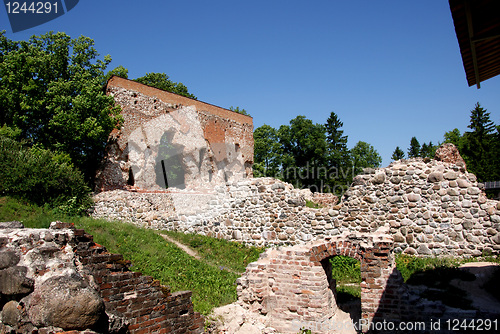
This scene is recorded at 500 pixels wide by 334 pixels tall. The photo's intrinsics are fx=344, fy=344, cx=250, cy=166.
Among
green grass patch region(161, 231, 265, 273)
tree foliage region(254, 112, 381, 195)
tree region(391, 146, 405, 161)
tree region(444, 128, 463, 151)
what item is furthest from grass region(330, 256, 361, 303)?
tree region(391, 146, 405, 161)

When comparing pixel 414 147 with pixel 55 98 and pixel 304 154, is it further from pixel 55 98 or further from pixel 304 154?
pixel 55 98

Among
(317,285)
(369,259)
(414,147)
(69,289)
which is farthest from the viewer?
(414,147)

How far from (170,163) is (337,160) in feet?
64.2

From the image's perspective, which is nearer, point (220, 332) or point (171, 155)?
point (220, 332)

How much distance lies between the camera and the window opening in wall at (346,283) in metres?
7.44

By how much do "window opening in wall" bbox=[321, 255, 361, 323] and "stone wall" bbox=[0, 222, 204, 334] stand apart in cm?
355

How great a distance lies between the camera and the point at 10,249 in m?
4.12

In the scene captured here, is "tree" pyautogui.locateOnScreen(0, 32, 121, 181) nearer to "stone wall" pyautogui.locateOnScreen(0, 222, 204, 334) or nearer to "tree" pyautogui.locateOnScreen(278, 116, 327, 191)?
"stone wall" pyautogui.locateOnScreen(0, 222, 204, 334)

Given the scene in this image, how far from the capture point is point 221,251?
38.7ft

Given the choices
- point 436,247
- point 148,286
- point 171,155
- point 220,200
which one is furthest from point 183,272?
point 171,155

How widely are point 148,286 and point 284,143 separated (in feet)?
111

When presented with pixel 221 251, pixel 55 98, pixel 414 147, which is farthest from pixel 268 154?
pixel 414 147

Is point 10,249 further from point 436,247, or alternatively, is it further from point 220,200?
point 436,247

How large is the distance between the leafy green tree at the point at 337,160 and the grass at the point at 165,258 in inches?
1089
